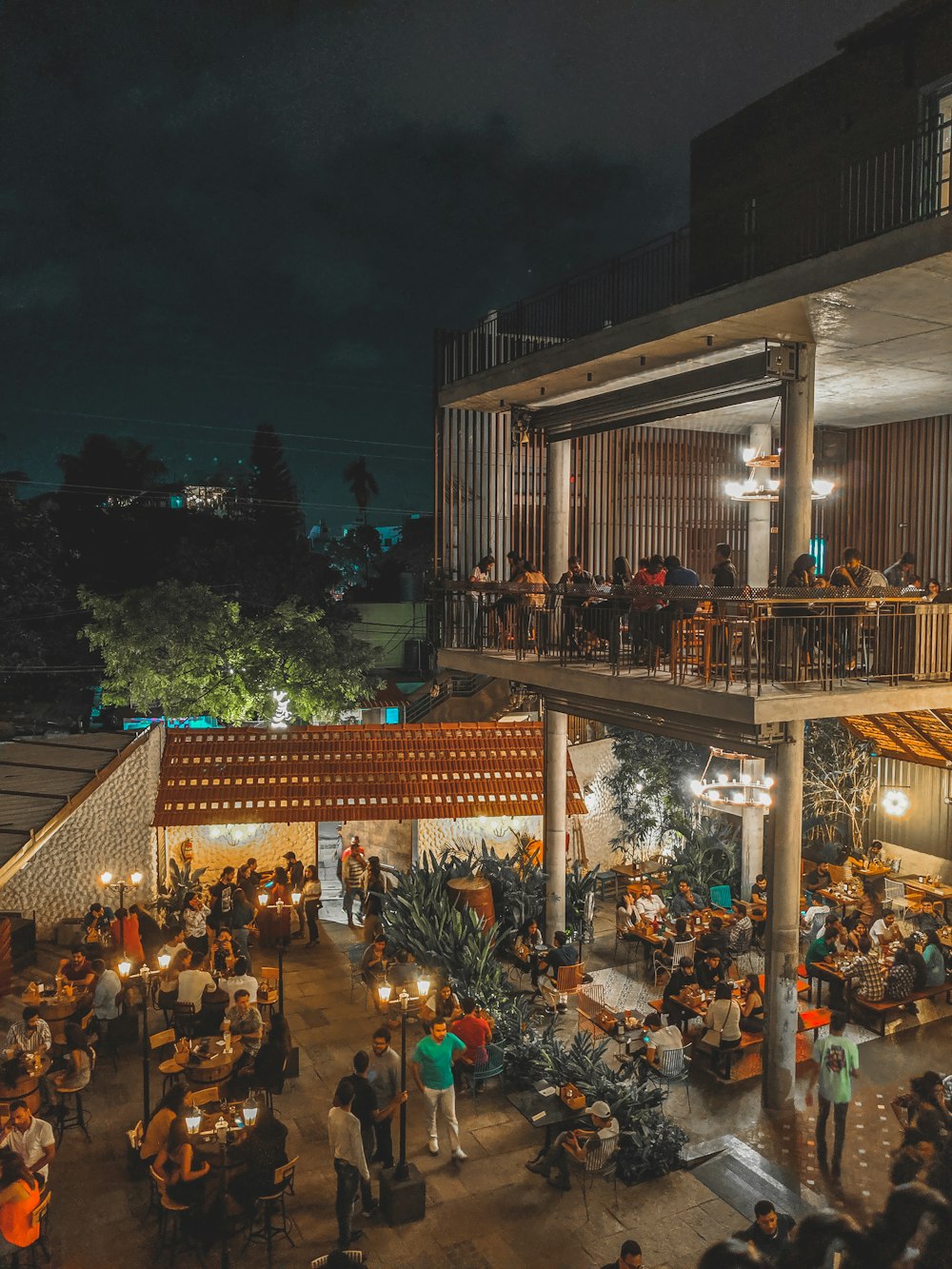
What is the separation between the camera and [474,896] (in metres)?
14.2

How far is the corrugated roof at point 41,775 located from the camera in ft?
36.7

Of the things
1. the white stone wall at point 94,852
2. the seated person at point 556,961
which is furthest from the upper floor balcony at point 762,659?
the white stone wall at point 94,852

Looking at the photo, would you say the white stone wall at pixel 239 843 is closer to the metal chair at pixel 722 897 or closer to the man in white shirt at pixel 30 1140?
the metal chair at pixel 722 897

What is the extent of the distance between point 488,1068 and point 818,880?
8164 millimetres

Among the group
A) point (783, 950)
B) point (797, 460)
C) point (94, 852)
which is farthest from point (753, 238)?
point (94, 852)

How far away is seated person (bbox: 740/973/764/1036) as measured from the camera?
11.0 metres

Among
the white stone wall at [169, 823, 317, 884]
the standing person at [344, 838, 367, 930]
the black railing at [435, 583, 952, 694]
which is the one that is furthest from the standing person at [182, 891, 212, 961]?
the black railing at [435, 583, 952, 694]

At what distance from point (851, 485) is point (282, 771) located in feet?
38.3

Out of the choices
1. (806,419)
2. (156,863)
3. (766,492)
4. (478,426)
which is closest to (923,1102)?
(806,419)

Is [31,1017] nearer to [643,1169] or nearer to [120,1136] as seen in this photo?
[120,1136]

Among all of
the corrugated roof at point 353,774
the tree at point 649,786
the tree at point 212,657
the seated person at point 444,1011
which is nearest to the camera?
the seated person at point 444,1011

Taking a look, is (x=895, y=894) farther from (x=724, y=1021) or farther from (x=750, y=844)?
(x=724, y=1021)

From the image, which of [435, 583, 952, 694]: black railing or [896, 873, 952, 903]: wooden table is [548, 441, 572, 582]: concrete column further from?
[896, 873, 952, 903]: wooden table

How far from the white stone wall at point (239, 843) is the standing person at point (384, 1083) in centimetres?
852
